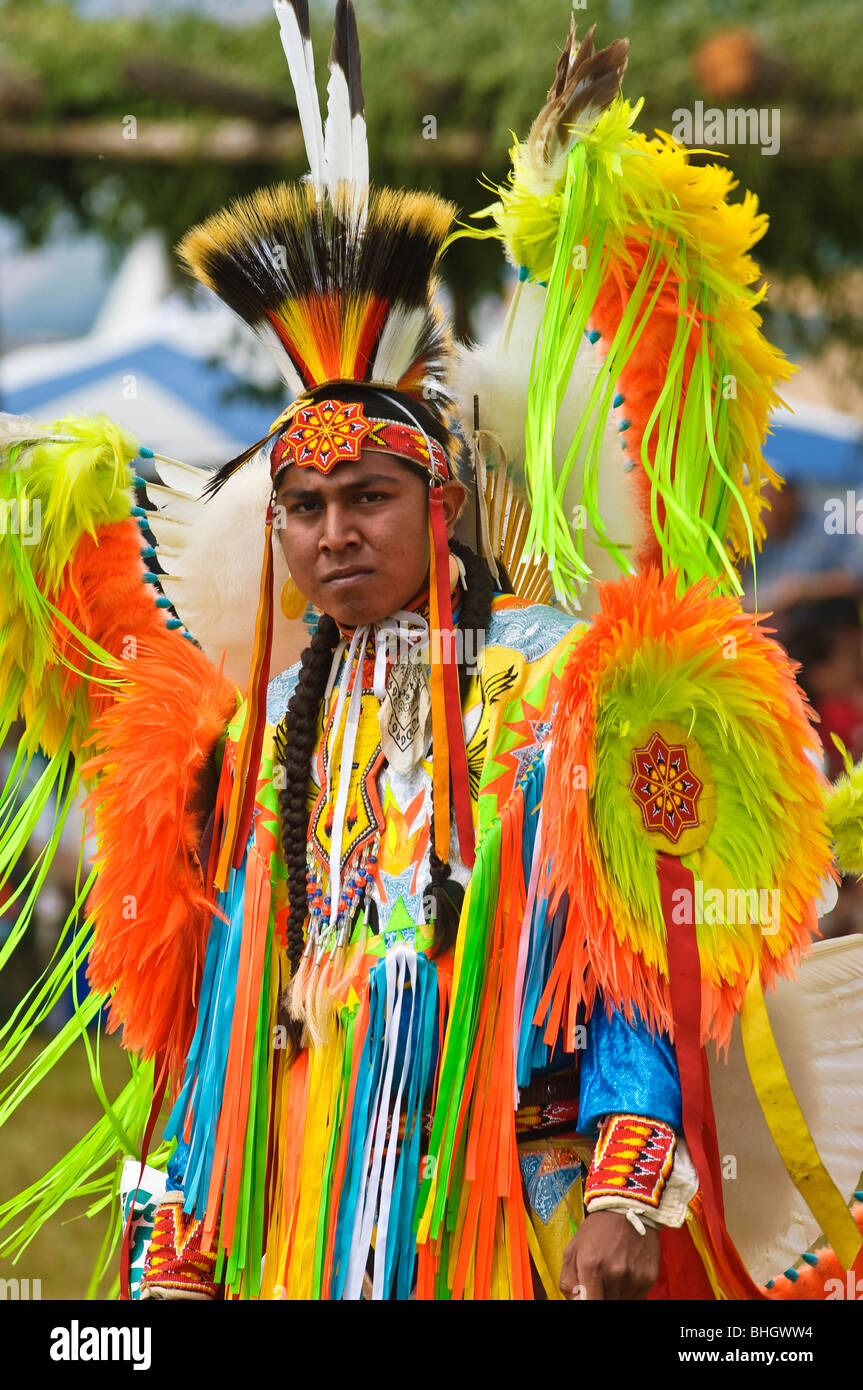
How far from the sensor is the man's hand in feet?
6.44

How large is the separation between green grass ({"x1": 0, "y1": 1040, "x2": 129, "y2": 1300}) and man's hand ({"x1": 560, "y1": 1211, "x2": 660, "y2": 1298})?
2.69 metres

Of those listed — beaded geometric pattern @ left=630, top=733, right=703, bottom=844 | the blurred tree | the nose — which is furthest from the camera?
the blurred tree

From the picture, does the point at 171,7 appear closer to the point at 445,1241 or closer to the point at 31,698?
the point at 31,698

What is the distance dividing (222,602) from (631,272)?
0.95 m

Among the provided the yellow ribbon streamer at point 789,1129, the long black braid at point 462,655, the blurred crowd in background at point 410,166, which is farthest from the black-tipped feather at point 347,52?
the yellow ribbon streamer at point 789,1129

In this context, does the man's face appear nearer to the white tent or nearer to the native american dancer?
the native american dancer

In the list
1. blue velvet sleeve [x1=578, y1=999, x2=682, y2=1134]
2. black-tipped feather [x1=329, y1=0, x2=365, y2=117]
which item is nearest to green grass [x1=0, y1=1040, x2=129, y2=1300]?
blue velvet sleeve [x1=578, y1=999, x2=682, y2=1134]

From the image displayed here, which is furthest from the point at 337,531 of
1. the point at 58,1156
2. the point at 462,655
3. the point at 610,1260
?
the point at 58,1156

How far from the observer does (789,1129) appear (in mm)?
2420

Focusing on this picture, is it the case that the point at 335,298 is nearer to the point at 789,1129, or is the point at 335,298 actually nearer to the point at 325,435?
the point at 325,435

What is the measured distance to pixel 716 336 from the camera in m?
2.42

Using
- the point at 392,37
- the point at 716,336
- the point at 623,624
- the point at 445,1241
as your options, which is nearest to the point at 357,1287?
the point at 445,1241

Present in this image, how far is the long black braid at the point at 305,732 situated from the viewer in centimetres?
239

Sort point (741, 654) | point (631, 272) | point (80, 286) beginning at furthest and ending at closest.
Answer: point (80, 286) < point (631, 272) < point (741, 654)
